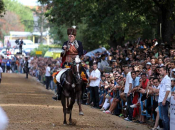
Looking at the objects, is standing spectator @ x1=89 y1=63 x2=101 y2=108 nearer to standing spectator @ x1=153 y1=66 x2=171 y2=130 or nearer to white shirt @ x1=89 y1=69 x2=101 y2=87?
white shirt @ x1=89 y1=69 x2=101 y2=87

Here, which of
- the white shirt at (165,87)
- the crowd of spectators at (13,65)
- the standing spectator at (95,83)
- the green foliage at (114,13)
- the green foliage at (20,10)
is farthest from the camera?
the green foliage at (20,10)

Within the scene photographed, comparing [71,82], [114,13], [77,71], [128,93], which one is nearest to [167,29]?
[114,13]

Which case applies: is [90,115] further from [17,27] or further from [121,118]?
[17,27]

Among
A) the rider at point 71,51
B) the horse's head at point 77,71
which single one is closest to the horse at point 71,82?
the horse's head at point 77,71

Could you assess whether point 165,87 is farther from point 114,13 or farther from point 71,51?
point 114,13

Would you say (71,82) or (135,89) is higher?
(71,82)

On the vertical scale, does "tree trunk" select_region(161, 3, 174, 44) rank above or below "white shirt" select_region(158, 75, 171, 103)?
above

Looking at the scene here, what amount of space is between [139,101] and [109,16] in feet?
54.1

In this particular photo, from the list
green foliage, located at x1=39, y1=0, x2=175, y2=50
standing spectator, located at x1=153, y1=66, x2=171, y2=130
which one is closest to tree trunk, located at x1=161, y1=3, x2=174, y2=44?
green foliage, located at x1=39, y1=0, x2=175, y2=50

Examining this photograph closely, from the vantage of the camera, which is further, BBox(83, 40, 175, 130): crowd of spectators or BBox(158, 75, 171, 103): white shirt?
BBox(83, 40, 175, 130): crowd of spectators

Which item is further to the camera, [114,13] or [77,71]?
[114,13]

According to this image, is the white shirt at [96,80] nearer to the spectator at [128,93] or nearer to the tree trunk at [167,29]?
the spectator at [128,93]

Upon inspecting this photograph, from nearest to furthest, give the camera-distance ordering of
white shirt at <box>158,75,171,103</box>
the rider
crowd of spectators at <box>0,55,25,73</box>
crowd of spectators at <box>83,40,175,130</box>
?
white shirt at <box>158,75,171,103</box>
crowd of spectators at <box>83,40,175,130</box>
the rider
crowd of spectators at <box>0,55,25,73</box>

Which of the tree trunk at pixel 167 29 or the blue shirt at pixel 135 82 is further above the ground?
the tree trunk at pixel 167 29
